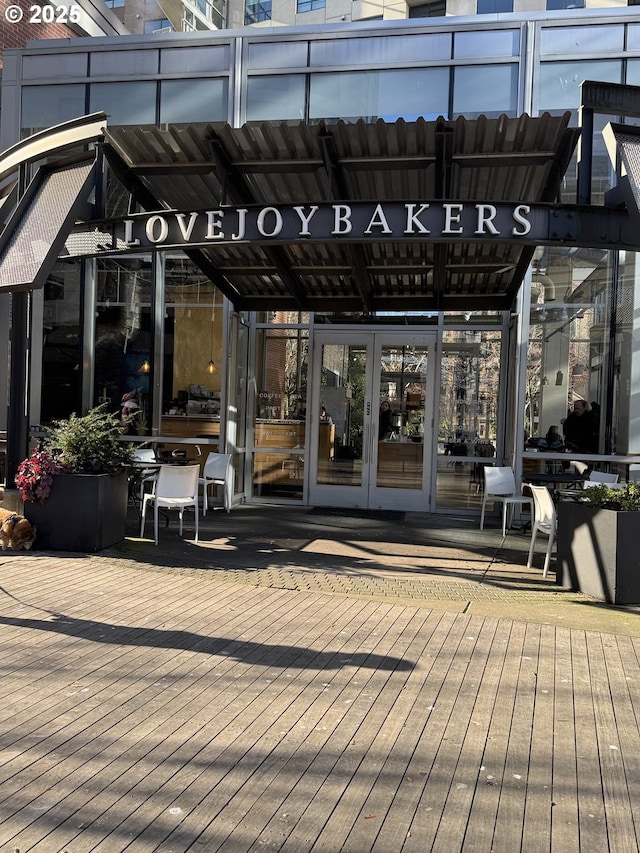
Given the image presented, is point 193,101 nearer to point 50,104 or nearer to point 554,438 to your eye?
point 50,104

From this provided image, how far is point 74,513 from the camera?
299 inches

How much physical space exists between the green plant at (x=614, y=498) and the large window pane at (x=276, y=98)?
25.7 ft

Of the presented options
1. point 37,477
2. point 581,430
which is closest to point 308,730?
point 37,477

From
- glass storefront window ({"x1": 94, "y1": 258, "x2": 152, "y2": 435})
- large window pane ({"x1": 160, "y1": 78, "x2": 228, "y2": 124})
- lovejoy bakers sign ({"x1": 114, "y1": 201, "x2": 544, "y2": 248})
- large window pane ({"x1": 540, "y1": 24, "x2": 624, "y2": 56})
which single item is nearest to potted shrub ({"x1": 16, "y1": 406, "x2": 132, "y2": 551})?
lovejoy bakers sign ({"x1": 114, "y1": 201, "x2": 544, "y2": 248})

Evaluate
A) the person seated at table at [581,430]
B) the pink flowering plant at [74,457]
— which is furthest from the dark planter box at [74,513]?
the person seated at table at [581,430]

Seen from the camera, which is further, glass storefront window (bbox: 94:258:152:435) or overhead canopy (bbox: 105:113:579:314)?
glass storefront window (bbox: 94:258:152:435)

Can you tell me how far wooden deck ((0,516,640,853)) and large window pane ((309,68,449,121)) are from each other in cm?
830

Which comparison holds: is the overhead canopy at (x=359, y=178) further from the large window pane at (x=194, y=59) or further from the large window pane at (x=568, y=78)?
the large window pane at (x=194, y=59)

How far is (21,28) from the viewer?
14.2 metres

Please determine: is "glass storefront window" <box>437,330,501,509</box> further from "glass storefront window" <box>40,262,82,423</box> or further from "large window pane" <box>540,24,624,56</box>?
"glass storefront window" <box>40,262,82,423</box>

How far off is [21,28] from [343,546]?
38.9 ft

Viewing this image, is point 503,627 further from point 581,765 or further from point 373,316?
point 373,316

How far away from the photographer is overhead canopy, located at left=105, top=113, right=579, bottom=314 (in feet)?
22.3

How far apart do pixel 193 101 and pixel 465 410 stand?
6449mm
